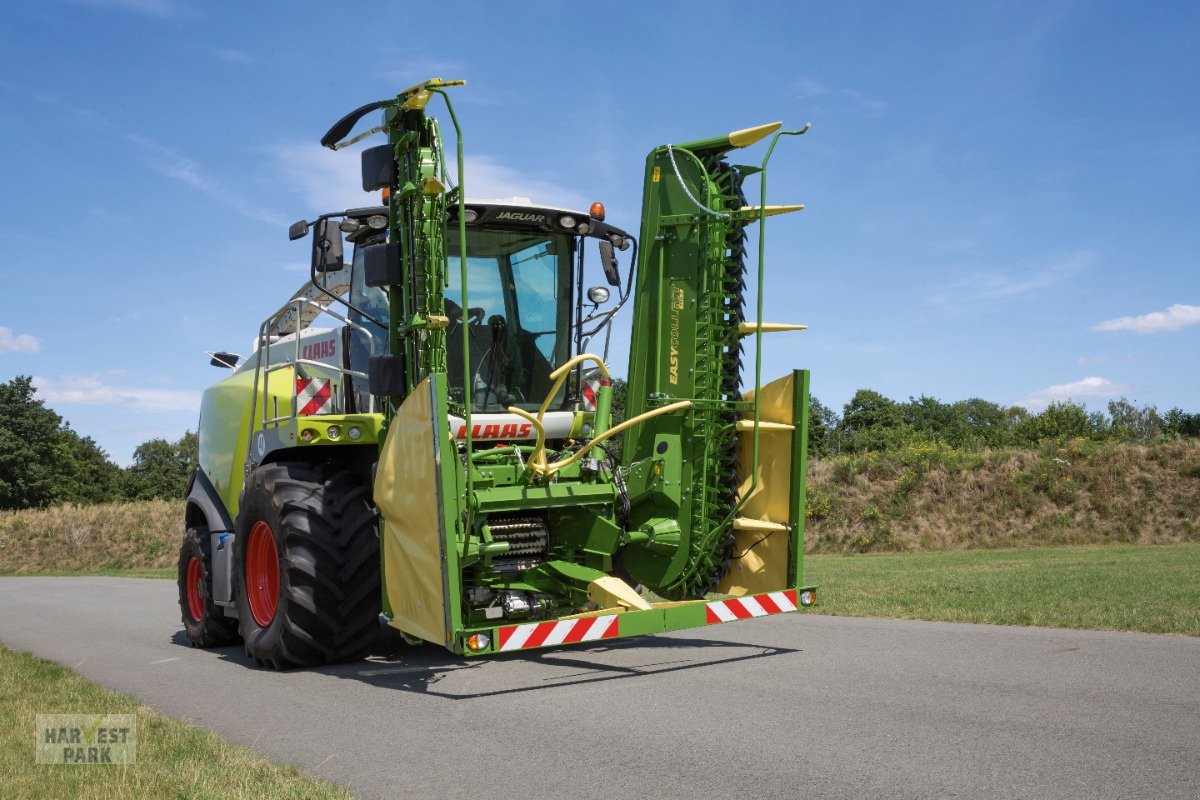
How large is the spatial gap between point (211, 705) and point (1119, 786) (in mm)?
5228

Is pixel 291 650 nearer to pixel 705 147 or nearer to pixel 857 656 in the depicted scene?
pixel 857 656

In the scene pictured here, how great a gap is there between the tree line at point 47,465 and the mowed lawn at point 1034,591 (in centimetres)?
5342

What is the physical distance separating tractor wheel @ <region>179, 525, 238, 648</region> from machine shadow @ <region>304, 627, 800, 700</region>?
1.80 meters

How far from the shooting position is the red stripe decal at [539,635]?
6.55 m

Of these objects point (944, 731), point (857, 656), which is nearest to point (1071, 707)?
point (944, 731)

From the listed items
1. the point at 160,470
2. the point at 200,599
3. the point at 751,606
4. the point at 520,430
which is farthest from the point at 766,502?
the point at 160,470

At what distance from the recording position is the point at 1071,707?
562cm

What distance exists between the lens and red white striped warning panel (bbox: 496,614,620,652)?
6.46m

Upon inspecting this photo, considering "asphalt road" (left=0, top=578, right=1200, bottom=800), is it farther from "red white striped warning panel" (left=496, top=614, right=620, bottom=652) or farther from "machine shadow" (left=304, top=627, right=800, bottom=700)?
"red white striped warning panel" (left=496, top=614, right=620, bottom=652)

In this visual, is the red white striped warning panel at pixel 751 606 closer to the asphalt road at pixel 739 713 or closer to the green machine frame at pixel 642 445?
the green machine frame at pixel 642 445

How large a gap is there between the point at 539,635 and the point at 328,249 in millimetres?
3168

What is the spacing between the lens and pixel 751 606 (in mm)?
7547

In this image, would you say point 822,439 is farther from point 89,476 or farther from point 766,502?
point 766,502

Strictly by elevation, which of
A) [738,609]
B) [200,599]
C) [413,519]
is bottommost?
[200,599]
